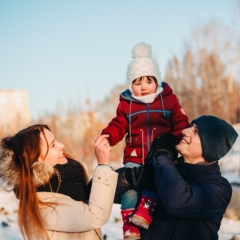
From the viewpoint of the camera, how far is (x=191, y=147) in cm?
236

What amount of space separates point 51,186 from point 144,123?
661 mm

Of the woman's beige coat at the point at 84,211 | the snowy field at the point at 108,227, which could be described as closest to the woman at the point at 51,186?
the woman's beige coat at the point at 84,211

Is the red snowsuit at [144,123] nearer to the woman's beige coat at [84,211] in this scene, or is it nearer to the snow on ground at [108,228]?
the woman's beige coat at [84,211]

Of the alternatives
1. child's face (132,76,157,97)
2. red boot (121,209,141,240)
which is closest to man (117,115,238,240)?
red boot (121,209,141,240)

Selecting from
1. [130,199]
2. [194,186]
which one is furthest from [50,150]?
[194,186]

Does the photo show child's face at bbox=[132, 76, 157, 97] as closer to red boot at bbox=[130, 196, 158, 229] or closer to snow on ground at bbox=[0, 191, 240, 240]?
red boot at bbox=[130, 196, 158, 229]

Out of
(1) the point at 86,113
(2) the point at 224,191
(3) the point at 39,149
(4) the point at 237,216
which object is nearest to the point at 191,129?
(2) the point at 224,191

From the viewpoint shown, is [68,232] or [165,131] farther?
[165,131]

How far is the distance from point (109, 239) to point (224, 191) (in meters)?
3.91

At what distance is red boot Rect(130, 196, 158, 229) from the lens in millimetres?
2471

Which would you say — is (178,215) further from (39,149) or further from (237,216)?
(237,216)

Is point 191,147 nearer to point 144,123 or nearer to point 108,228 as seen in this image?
point 144,123

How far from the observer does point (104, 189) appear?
2447 mm

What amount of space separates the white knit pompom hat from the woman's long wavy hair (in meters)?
0.69
